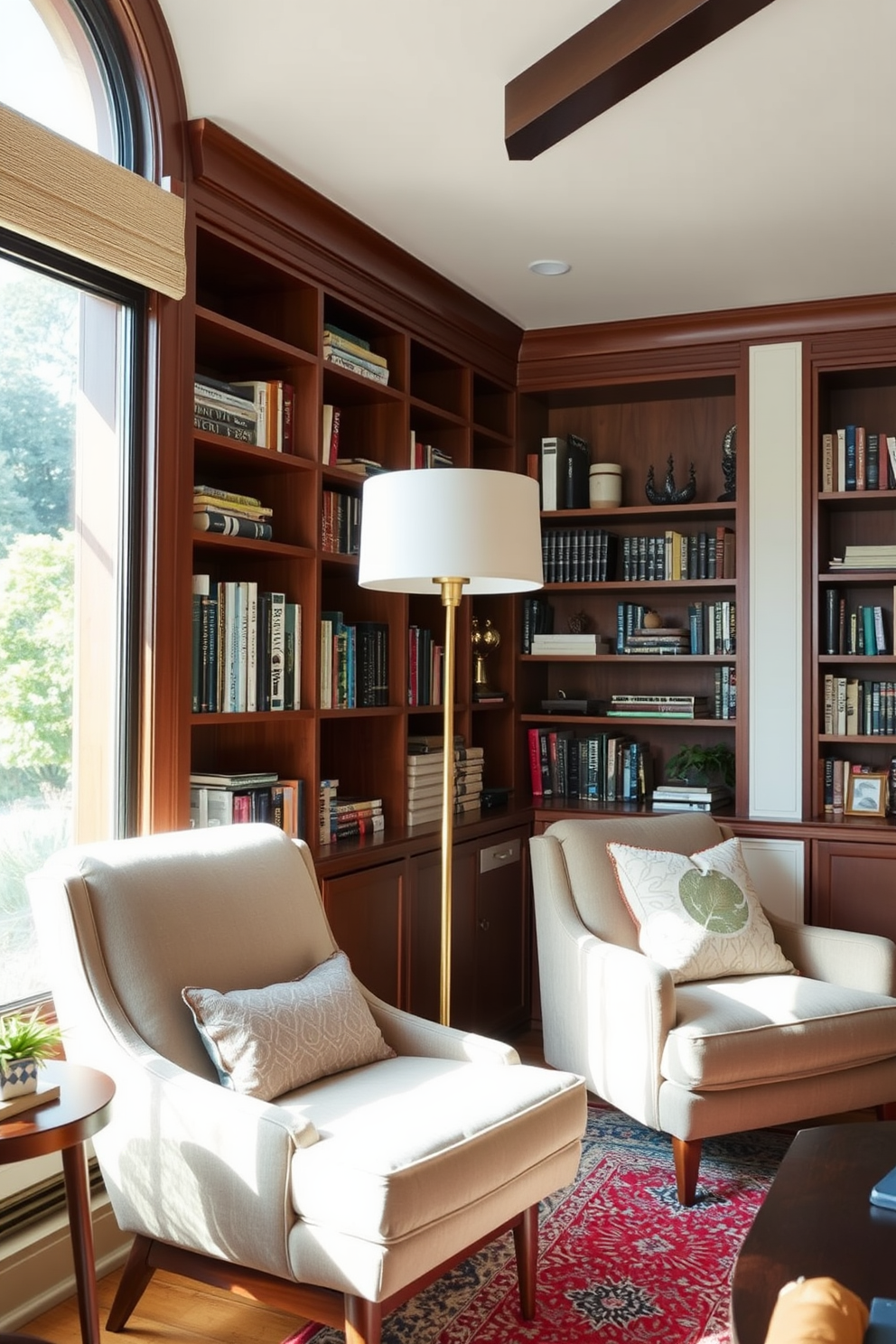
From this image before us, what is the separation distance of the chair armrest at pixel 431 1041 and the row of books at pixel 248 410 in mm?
1406

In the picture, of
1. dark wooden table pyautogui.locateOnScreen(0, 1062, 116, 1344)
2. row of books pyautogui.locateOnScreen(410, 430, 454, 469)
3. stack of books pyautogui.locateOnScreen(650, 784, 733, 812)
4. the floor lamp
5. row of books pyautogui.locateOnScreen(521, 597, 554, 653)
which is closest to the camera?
dark wooden table pyautogui.locateOnScreen(0, 1062, 116, 1344)

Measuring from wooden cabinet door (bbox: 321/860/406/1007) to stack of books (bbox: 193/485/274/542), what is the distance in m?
0.92

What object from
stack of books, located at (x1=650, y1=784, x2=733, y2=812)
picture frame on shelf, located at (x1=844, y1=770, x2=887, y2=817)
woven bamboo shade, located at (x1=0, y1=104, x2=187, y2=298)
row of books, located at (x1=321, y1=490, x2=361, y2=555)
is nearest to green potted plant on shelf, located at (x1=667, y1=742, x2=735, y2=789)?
stack of books, located at (x1=650, y1=784, x2=733, y2=812)

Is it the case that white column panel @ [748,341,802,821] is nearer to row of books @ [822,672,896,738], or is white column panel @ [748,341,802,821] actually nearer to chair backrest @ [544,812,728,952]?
row of books @ [822,672,896,738]

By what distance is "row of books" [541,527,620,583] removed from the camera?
4578mm

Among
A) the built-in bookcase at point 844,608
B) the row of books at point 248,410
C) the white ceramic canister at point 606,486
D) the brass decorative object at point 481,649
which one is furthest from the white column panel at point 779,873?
the row of books at point 248,410

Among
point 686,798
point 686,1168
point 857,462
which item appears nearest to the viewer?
point 686,1168

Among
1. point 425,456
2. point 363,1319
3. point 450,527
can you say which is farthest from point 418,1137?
point 425,456

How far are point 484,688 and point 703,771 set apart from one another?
2.77 feet

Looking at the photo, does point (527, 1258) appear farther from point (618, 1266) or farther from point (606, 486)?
point (606, 486)

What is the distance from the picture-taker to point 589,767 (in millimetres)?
4598

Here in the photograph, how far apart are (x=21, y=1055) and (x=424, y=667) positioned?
223 cm

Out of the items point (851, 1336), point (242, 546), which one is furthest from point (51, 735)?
point (851, 1336)

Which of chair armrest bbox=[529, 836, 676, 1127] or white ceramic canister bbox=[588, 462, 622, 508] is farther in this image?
white ceramic canister bbox=[588, 462, 622, 508]
